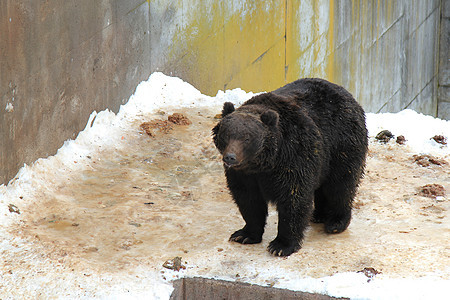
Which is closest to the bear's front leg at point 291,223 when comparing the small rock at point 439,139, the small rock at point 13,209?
the small rock at point 13,209

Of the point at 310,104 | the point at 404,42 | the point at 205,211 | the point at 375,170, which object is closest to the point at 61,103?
the point at 205,211

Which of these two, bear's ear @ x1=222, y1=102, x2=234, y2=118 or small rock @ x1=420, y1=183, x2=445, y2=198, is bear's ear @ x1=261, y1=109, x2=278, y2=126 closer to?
bear's ear @ x1=222, y1=102, x2=234, y2=118

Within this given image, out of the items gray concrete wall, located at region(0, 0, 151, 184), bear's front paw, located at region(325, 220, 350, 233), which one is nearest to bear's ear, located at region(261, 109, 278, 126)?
bear's front paw, located at region(325, 220, 350, 233)

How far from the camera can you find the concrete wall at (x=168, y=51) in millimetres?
5887

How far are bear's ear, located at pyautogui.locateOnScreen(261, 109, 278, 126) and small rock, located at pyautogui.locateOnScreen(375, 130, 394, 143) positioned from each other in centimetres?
345

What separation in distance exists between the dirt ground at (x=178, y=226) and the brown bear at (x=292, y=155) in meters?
0.25

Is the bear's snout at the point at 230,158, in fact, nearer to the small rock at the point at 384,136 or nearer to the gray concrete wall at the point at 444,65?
the small rock at the point at 384,136

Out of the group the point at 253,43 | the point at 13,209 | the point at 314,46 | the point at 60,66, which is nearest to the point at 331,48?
the point at 314,46

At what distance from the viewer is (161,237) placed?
523 centimetres

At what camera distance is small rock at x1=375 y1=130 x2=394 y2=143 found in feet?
25.3

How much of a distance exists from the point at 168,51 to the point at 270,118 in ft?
14.4

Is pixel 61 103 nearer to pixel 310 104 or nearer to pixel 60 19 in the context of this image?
pixel 60 19

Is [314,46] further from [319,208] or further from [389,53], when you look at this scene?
[319,208]

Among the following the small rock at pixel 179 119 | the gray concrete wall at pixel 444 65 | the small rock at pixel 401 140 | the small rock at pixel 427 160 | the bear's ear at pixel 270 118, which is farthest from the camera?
the gray concrete wall at pixel 444 65
